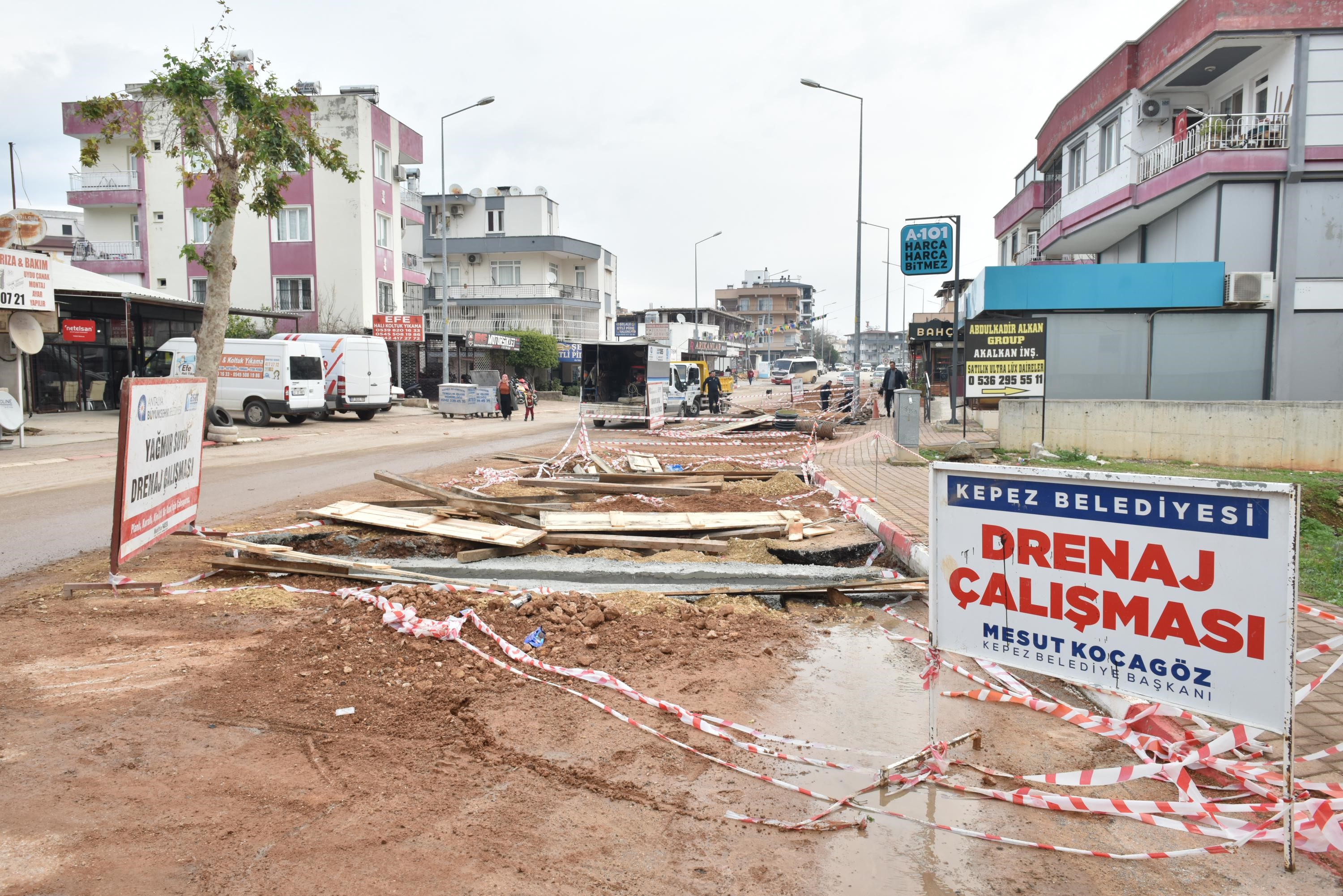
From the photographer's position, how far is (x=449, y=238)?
6200 centimetres

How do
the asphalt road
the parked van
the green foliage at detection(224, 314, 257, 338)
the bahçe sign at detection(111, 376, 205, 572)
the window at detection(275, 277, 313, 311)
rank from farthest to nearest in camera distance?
the parked van, the window at detection(275, 277, 313, 311), the green foliage at detection(224, 314, 257, 338), the asphalt road, the bahçe sign at detection(111, 376, 205, 572)

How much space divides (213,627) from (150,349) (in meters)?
31.5

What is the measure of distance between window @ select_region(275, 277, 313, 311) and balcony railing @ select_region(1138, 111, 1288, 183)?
34.4 metres

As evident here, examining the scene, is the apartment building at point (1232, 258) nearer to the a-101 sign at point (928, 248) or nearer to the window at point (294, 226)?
the a-101 sign at point (928, 248)

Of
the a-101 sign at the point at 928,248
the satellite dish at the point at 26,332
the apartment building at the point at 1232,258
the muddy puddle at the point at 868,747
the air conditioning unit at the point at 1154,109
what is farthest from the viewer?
the air conditioning unit at the point at 1154,109

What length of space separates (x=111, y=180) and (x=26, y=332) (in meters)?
25.8

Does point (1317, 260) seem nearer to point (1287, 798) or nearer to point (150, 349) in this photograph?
point (1287, 798)

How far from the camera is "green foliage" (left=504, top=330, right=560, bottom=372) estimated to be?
5172 cm

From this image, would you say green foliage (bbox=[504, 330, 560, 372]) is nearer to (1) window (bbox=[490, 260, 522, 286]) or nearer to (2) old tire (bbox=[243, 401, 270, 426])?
(1) window (bbox=[490, 260, 522, 286])

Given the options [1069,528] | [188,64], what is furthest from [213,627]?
[188,64]

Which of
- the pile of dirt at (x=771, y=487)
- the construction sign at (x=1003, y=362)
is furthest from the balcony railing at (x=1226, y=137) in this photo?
the pile of dirt at (x=771, y=487)

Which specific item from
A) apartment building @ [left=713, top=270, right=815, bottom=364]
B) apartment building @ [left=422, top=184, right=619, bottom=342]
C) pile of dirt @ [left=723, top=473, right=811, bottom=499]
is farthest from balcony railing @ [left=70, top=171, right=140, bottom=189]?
apartment building @ [left=713, top=270, right=815, bottom=364]

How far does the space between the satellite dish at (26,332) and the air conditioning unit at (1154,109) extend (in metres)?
28.5

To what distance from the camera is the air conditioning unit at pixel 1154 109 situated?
2388 cm
